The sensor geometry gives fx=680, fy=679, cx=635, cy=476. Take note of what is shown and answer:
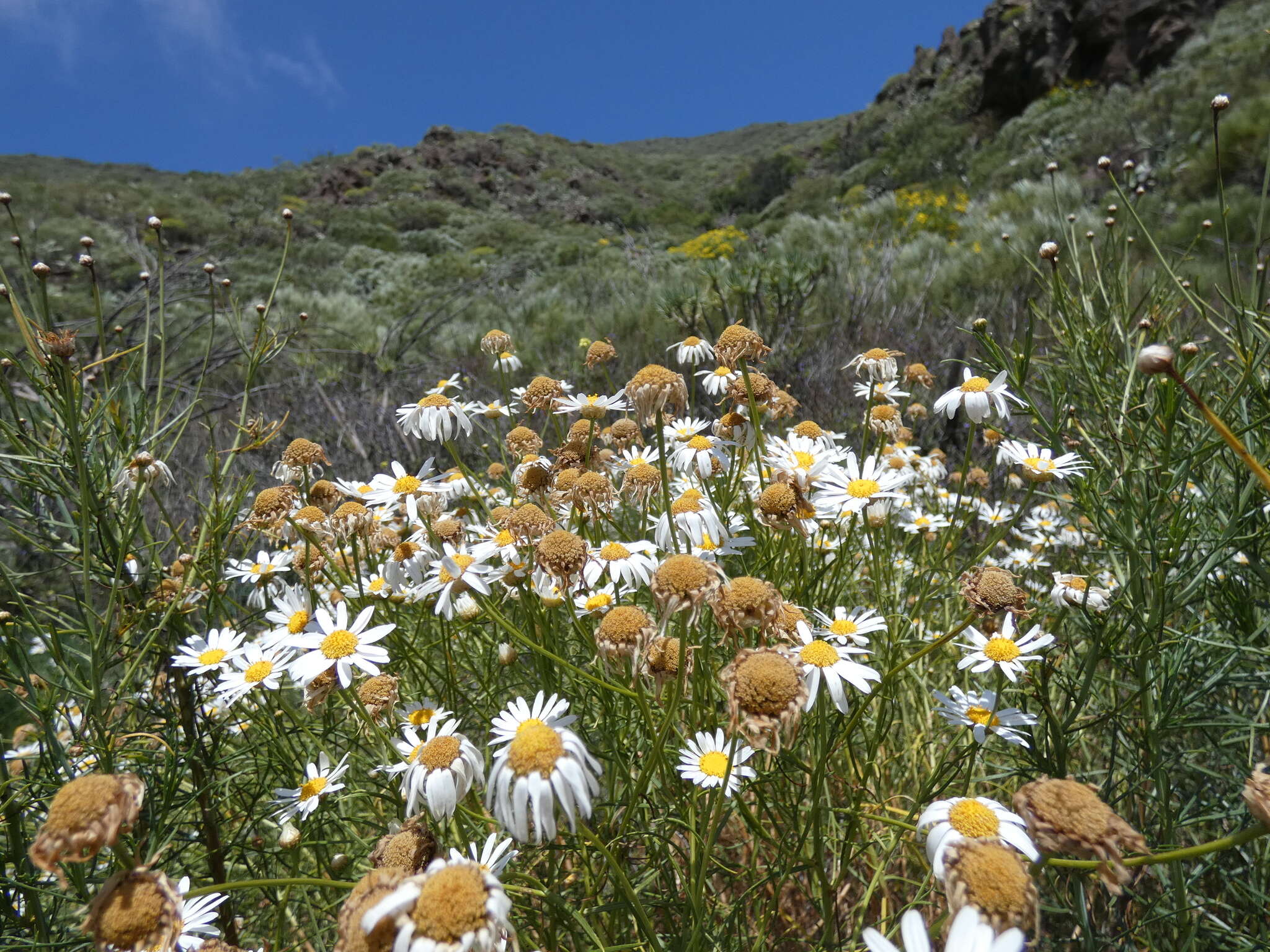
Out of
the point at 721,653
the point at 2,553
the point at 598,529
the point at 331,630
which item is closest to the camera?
the point at 331,630

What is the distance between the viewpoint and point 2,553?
3004mm

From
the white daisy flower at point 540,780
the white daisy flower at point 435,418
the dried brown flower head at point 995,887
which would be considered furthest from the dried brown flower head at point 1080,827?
the white daisy flower at point 435,418

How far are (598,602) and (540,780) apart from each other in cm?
59

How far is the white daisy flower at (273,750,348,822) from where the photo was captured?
1136 millimetres

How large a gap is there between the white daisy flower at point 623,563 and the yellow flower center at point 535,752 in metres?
0.48

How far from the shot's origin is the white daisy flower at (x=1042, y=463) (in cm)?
136

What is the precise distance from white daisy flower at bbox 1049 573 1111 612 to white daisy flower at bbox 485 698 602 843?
1009mm

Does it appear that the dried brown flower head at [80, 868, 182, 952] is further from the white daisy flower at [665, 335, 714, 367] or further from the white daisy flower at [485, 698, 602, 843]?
the white daisy flower at [665, 335, 714, 367]

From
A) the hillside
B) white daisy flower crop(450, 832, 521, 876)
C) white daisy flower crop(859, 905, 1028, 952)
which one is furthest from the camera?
the hillside

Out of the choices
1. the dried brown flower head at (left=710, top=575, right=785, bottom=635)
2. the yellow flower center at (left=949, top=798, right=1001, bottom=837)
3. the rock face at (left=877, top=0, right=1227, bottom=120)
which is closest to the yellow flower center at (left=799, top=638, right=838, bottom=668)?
the dried brown flower head at (left=710, top=575, right=785, bottom=635)

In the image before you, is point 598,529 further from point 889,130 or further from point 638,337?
point 889,130

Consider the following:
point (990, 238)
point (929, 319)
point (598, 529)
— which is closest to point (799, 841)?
point (598, 529)

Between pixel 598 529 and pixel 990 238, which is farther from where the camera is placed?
pixel 990 238

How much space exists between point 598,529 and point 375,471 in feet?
9.14
